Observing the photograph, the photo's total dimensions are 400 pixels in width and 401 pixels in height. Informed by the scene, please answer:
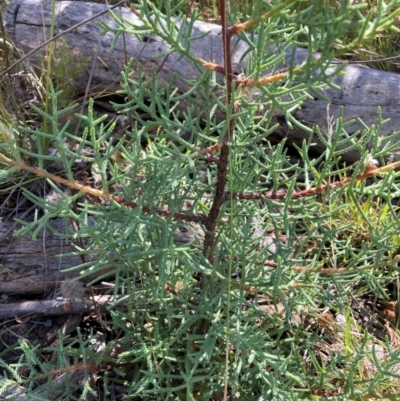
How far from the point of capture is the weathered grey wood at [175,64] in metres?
2.47

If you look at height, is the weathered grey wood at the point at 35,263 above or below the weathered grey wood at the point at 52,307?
above

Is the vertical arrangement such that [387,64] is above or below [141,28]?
below

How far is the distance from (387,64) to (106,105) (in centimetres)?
136

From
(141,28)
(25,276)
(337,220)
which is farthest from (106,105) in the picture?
(141,28)

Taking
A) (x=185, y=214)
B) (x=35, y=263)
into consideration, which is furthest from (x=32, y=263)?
(x=185, y=214)

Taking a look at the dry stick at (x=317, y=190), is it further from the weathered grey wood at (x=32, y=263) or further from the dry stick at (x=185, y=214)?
the weathered grey wood at (x=32, y=263)

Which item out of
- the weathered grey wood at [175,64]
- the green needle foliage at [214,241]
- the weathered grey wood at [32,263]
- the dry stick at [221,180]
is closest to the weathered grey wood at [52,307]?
the weathered grey wood at [32,263]

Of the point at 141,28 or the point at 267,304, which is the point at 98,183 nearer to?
the point at 267,304

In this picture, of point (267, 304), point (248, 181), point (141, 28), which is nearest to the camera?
point (141, 28)

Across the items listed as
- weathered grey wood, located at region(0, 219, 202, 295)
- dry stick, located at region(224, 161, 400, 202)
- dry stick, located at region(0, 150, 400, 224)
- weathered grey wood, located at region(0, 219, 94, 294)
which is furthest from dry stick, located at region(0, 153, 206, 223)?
weathered grey wood, located at region(0, 219, 94, 294)

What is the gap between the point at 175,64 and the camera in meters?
2.57

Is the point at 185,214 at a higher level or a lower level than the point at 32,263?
higher

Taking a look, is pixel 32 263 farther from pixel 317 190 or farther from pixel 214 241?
pixel 317 190

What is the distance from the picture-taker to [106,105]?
2.73 m
